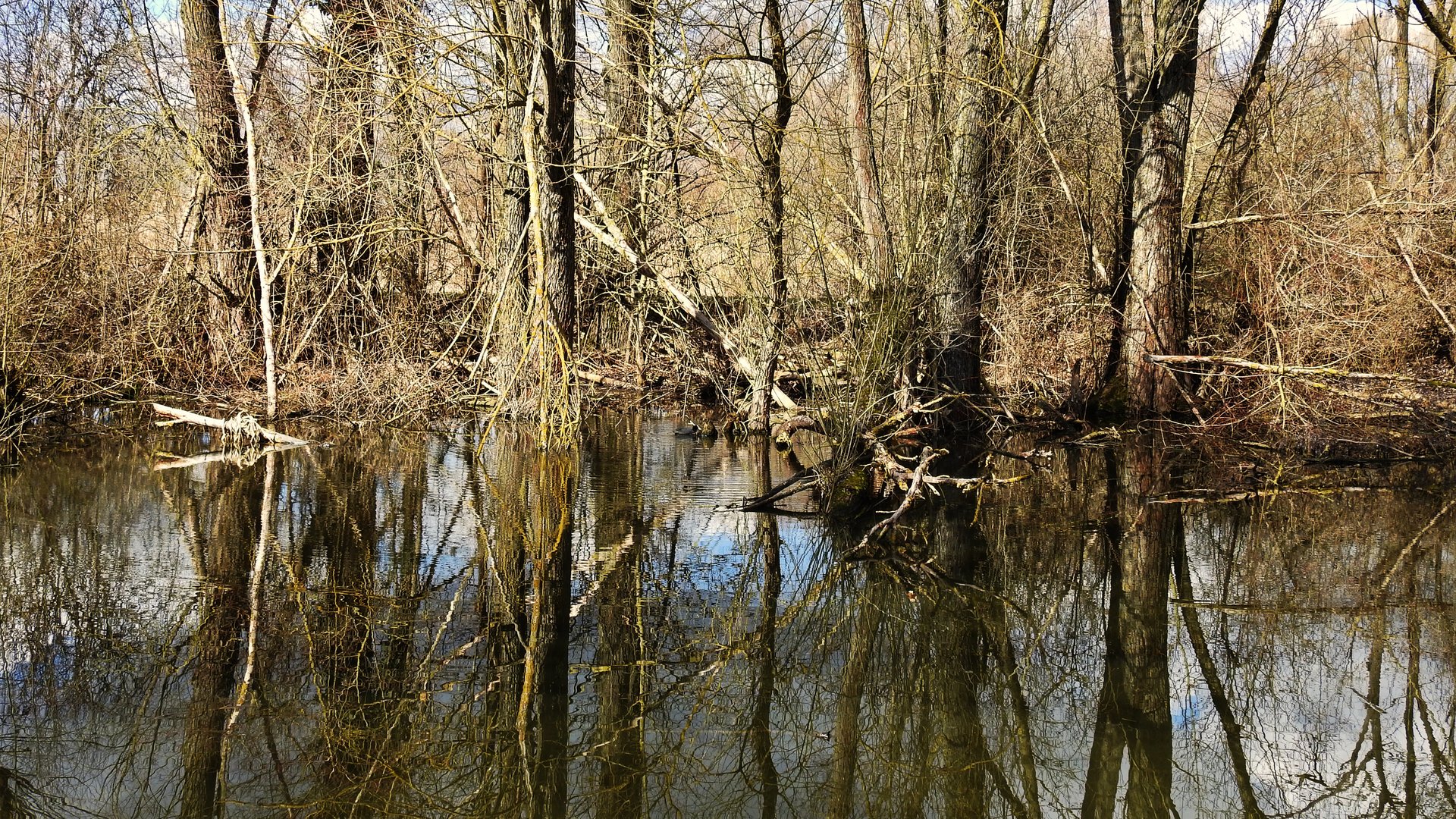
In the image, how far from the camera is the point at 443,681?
4262 mm

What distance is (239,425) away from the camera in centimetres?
948

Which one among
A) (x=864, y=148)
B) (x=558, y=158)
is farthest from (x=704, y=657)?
(x=864, y=148)

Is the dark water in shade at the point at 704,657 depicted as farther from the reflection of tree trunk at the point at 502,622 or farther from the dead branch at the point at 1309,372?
the dead branch at the point at 1309,372

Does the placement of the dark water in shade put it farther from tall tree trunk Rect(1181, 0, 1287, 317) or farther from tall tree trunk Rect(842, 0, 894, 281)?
tall tree trunk Rect(1181, 0, 1287, 317)

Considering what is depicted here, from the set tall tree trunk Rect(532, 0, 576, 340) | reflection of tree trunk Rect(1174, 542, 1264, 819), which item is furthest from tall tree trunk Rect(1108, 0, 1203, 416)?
reflection of tree trunk Rect(1174, 542, 1264, 819)

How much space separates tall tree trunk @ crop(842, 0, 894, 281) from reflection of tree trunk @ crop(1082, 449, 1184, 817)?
2.25 metres

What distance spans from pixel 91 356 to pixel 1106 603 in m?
9.39

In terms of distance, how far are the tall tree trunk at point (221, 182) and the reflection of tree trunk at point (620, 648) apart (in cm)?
566

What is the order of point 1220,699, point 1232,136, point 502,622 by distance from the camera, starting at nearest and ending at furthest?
point 1220,699 < point 502,622 < point 1232,136

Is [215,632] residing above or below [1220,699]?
above

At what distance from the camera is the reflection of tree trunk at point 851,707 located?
3568 mm

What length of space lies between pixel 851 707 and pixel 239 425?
6955 millimetres

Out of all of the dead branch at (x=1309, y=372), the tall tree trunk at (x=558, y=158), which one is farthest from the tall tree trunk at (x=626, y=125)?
the dead branch at (x=1309, y=372)

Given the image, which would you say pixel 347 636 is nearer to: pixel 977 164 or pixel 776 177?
pixel 776 177
